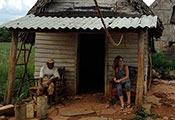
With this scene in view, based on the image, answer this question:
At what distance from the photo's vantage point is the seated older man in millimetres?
5570

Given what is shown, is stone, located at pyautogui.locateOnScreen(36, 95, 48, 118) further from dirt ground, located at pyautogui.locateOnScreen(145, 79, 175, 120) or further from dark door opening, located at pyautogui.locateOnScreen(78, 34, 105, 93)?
dark door opening, located at pyautogui.locateOnScreen(78, 34, 105, 93)

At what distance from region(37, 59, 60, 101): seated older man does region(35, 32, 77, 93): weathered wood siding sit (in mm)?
1021

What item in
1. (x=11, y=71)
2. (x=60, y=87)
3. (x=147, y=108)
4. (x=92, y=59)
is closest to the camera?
(x=147, y=108)

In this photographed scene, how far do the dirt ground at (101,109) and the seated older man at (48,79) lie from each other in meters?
0.54

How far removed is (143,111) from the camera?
16.5ft

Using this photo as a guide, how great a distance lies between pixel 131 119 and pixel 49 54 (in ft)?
12.3

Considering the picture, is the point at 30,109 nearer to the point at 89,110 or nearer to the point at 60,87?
the point at 60,87

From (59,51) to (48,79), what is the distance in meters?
1.40

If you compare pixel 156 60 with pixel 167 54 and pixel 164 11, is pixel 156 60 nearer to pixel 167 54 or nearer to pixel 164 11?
pixel 167 54

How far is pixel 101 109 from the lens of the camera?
18.1ft

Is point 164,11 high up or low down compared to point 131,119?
up

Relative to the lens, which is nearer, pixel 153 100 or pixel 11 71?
pixel 11 71

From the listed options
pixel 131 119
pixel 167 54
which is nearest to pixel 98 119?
pixel 131 119

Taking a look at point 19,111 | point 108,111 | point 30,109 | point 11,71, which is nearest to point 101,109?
point 108,111
